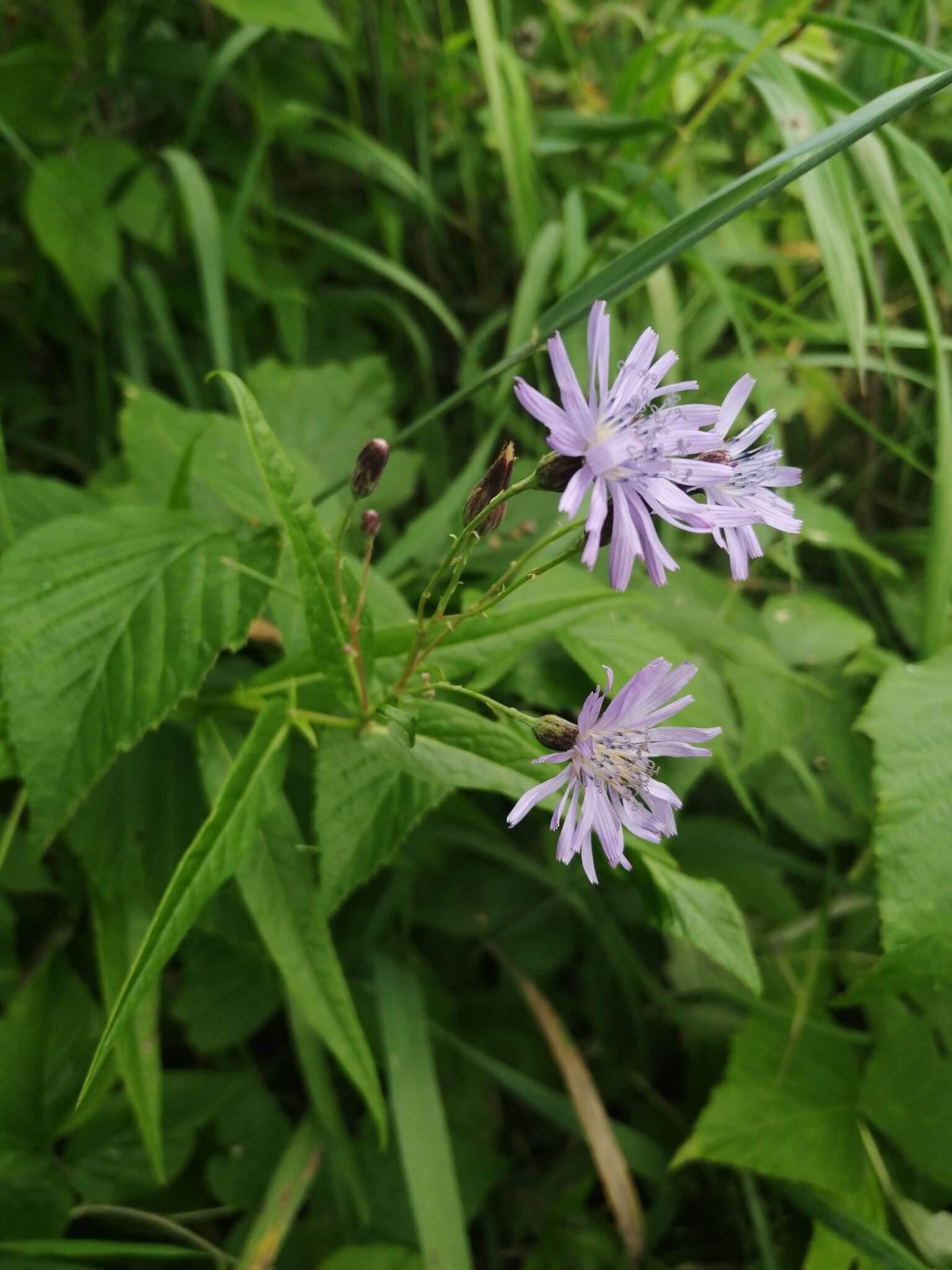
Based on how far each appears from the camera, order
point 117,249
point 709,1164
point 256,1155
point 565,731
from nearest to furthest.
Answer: point 565,731
point 256,1155
point 709,1164
point 117,249

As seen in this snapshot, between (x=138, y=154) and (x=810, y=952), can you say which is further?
(x=138, y=154)

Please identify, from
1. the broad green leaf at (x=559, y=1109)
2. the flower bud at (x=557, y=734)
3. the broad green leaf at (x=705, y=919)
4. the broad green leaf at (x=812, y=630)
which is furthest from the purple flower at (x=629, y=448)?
the broad green leaf at (x=559, y=1109)

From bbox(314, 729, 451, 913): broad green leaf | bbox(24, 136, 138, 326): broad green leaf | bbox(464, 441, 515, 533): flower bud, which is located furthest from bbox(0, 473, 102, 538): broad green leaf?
bbox(464, 441, 515, 533): flower bud

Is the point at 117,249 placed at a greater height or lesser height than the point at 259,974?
greater

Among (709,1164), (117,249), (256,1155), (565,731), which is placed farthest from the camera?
(117,249)

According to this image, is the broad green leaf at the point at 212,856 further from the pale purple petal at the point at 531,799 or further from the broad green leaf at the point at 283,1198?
the broad green leaf at the point at 283,1198

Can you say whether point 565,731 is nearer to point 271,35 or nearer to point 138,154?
point 138,154

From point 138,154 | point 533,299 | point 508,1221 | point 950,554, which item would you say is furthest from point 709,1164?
point 138,154
